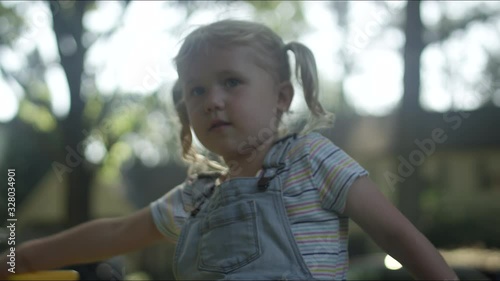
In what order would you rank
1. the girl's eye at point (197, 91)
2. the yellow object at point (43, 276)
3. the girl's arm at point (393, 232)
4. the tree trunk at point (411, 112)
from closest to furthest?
the girl's arm at point (393, 232) → the girl's eye at point (197, 91) → the yellow object at point (43, 276) → the tree trunk at point (411, 112)

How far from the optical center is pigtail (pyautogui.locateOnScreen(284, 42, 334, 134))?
1203mm

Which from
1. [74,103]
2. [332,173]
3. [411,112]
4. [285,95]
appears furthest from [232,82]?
[74,103]

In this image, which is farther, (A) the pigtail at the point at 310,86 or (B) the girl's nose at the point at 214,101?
(A) the pigtail at the point at 310,86

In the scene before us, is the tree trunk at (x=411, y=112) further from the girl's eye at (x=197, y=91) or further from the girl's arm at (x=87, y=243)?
the girl's eye at (x=197, y=91)

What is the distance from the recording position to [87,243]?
1295 millimetres

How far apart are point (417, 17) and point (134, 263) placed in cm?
606

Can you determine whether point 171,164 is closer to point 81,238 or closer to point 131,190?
point 131,190

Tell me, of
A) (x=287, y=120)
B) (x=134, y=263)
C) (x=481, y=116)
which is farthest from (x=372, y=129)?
(x=287, y=120)

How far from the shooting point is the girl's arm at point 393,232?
882 millimetres

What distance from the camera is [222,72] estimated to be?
Answer: 3.66ft

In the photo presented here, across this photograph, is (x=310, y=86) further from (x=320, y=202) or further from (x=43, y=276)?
(x=43, y=276)

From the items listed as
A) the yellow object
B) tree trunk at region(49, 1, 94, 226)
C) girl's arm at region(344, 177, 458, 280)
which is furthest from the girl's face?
tree trunk at region(49, 1, 94, 226)

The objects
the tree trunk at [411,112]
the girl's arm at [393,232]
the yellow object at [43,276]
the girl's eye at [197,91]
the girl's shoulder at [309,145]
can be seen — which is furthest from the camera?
the tree trunk at [411,112]

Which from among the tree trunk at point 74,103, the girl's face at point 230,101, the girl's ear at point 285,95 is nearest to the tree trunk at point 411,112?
the tree trunk at point 74,103
